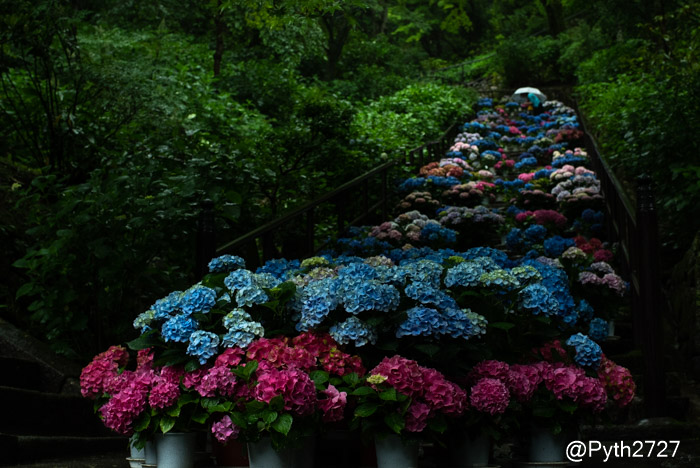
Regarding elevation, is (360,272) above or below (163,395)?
above

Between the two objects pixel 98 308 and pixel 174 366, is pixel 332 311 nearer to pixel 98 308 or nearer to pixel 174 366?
pixel 174 366

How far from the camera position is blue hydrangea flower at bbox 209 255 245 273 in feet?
14.4

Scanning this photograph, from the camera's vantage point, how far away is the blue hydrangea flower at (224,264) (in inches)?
173

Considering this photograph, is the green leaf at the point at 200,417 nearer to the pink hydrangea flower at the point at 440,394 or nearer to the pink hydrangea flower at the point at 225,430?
the pink hydrangea flower at the point at 225,430

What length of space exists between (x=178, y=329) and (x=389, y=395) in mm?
999

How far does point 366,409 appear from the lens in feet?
11.2

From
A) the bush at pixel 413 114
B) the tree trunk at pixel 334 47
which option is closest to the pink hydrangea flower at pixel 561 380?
the bush at pixel 413 114

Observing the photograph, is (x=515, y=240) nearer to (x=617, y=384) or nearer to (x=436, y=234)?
(x=436, y=234)

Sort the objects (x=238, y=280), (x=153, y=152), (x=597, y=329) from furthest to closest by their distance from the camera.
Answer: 1. (x=153, y=152)
2. (x=597, y=329)
3. (x=238, y=280)

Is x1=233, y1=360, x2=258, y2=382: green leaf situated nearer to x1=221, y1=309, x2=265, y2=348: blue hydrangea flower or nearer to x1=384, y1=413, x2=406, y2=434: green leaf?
x1=221, y1=309, x2=265, y2=348: blue hydrangea flower

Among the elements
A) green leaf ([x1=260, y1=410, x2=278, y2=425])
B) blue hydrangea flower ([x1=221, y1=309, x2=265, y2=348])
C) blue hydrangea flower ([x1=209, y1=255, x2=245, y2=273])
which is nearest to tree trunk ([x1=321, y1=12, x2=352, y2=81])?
blue hydrangea flower ([x1=209, y1=255, x2=245, y2=273])

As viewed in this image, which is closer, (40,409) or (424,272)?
(424,272)

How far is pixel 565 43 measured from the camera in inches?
1159

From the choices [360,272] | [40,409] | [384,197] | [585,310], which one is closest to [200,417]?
[360,272]
